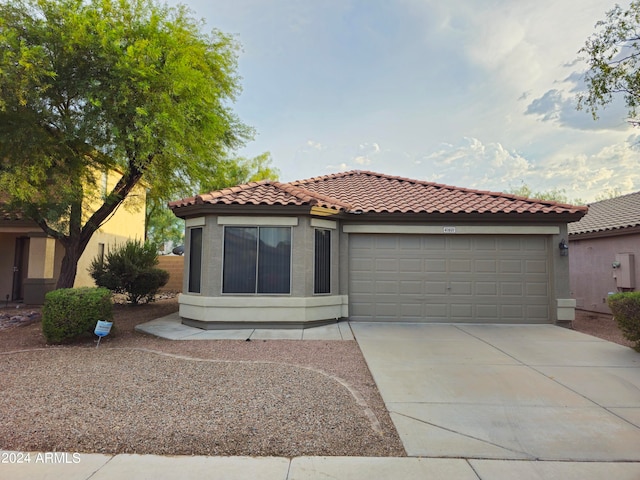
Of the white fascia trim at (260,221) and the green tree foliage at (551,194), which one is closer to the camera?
the white fascia trim at (260,221)

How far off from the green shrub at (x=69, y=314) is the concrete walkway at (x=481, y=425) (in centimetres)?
450

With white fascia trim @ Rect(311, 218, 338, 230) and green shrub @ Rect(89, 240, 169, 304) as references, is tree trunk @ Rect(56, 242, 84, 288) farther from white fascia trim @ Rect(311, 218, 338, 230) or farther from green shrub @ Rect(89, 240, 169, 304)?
white fascia trim @ Rect(311, 218, 338, 230)

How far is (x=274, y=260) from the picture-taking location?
29.6ft

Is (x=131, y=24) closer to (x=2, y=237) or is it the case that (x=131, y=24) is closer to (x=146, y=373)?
(x=146, y=373)

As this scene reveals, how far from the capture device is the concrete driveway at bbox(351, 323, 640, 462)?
348cm

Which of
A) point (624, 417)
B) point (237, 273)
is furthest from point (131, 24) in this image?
point (624, 417)

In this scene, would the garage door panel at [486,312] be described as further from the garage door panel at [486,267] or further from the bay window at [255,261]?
the bay window at [255,261]

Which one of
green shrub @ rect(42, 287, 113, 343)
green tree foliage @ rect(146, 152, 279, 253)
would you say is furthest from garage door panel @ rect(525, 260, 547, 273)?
green shrub @ rect(42, 287, 113, 343)

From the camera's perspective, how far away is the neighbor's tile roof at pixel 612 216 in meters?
12.3

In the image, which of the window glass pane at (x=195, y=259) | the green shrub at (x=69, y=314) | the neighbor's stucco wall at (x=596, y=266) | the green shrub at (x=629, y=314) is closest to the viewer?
the green shrub at (x=629, y=314)

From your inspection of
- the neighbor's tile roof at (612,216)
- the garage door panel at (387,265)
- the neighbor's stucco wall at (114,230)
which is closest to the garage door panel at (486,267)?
the garage door panel at (387,265)

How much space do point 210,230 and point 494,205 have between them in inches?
312

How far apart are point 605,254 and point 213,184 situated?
14184mm

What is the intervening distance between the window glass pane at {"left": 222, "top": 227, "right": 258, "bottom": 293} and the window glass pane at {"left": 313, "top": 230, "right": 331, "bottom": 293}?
159cm
